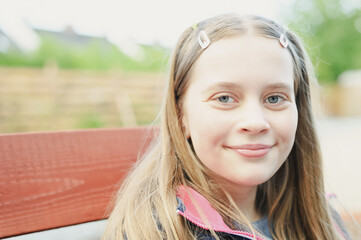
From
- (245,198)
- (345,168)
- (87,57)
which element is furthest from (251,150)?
(87,57)

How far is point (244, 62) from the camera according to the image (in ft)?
3.66

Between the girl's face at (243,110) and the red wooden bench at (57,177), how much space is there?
40 centimetres

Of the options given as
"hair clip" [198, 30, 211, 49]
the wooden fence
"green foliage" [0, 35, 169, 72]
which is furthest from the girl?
"green foliage" [0, 35, 169, 72]

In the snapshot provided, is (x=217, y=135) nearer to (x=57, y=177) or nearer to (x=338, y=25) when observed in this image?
(x=57, y=177)

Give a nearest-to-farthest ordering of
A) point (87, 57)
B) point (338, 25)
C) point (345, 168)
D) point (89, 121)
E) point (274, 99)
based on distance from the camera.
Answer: point (274, 99), point (345, 168), point (89, 121), point (87, 57), point (338, 25)

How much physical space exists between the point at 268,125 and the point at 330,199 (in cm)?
79

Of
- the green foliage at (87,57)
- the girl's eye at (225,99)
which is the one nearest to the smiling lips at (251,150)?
the girl's eye at (225,99)

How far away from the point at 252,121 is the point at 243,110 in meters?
0.06

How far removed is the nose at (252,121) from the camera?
1088 mm

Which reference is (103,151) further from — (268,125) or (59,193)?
(268,125)

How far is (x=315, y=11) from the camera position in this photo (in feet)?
63.8

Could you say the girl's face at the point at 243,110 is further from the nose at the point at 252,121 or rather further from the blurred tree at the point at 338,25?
the blurred tree at the point at 338,25

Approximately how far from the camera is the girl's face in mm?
1116

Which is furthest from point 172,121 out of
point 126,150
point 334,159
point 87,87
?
point 87,87
